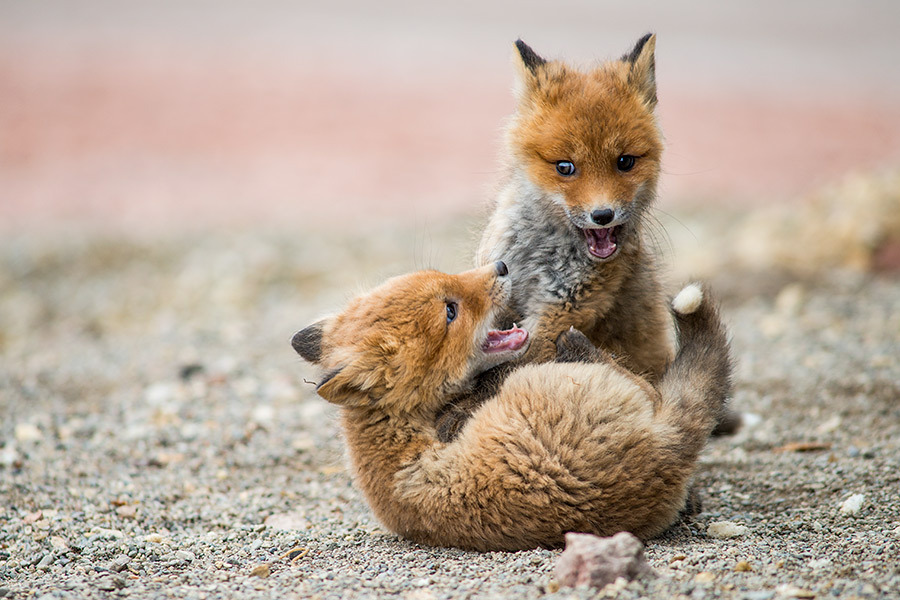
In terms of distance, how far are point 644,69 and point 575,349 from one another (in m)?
1.94

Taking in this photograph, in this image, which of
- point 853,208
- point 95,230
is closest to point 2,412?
point 95,230

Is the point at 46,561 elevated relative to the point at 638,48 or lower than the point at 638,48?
lower

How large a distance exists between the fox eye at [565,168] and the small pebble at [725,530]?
88.5 inches

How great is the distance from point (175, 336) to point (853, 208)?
8.15m

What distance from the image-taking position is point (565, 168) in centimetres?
534

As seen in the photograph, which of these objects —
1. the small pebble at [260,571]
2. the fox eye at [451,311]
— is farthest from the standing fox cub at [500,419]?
the small pebble at [260,571]

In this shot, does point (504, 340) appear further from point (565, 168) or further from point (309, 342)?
point (309, 342)

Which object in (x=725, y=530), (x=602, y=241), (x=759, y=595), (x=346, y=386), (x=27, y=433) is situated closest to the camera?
(x=759, y=595)

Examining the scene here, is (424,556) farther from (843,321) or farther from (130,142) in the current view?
(130,142)

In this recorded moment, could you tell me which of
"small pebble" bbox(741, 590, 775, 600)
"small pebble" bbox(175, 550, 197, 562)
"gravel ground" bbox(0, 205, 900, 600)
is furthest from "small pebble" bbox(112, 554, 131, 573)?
"small pebble" bbox(741, 590, 775, 600)

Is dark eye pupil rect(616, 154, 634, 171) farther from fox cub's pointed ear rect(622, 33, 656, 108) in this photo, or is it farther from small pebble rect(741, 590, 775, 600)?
small pebble rect(741, 590, 775, 600)

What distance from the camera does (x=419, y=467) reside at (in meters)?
4.86

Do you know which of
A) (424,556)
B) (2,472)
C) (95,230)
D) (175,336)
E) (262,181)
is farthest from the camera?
(262,181)

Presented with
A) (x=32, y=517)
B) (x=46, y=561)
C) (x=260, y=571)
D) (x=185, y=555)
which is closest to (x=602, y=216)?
(x=260, y=571)
